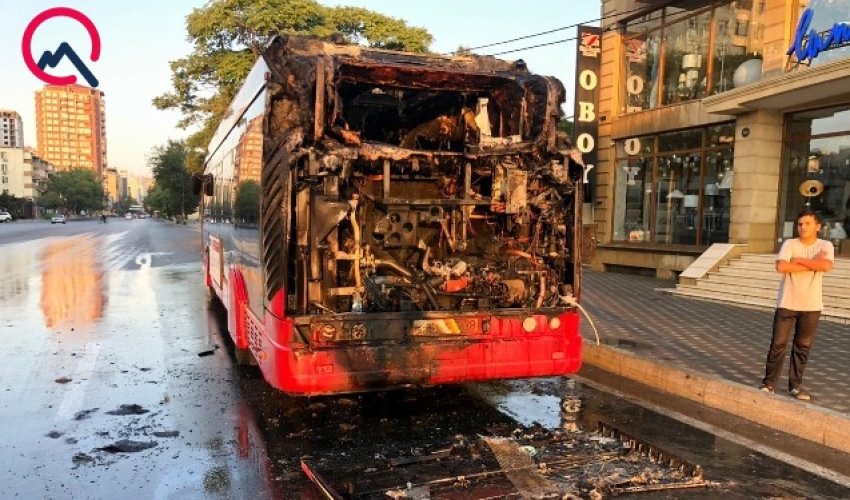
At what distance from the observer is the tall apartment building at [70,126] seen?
484 ft

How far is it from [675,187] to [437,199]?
44.2 feet

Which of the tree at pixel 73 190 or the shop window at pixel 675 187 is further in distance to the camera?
the tree at pixel 73 190

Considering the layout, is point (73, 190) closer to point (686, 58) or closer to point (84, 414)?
point (686, 58)

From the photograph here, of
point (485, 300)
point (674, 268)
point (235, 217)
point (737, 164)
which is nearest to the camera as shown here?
point (485, 300)

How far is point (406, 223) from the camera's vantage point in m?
5.71

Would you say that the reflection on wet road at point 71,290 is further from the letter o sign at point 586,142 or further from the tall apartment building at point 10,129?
the tall apartment building at point 10,129

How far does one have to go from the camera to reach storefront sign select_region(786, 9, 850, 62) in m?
12.2

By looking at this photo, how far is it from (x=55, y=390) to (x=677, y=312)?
9667 mm

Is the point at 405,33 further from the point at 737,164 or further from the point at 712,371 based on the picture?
the point at 712,371

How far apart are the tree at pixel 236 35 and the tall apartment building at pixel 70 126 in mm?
132046

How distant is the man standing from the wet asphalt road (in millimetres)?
1306

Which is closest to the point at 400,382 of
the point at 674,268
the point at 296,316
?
the point at 296,316

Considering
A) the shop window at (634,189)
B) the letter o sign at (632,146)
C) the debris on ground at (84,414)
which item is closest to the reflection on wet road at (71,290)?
the debris on ground at (84,414)

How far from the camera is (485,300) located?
17.9 ft
